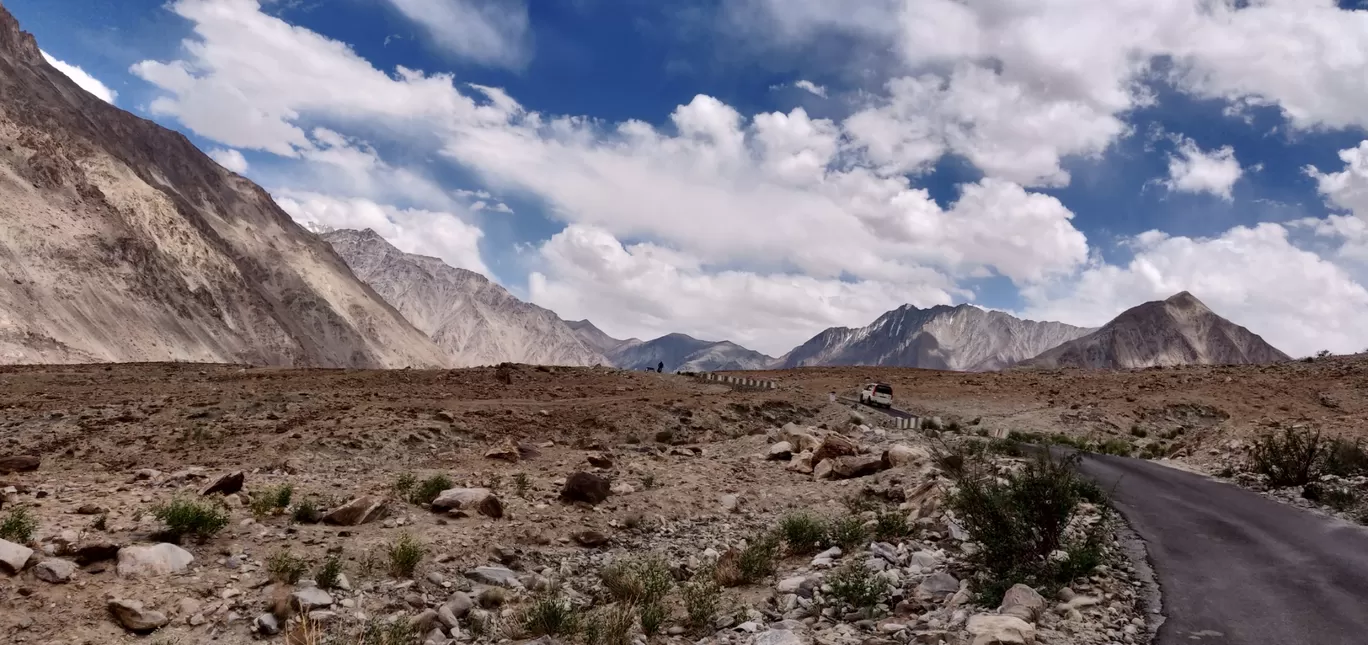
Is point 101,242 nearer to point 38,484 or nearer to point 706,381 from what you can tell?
point 706,381

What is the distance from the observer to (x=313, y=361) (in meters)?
125

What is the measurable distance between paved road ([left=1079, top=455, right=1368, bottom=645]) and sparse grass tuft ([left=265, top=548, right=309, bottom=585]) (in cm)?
961

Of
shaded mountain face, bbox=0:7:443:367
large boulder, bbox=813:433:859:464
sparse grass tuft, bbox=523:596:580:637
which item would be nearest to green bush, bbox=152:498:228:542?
sparse grass tuft, bbox=523:596:580:637

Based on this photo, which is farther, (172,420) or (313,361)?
(313,361)

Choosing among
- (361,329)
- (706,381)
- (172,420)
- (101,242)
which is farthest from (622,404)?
(361,329)

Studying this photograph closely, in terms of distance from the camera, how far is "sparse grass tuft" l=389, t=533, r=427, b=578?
9781mm

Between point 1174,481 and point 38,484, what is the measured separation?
73.6 ft

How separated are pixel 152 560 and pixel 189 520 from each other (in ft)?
2.89

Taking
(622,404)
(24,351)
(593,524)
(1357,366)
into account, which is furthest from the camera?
(24,351)

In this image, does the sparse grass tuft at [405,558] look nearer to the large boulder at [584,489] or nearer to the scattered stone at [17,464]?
the large boulder at [584,489]

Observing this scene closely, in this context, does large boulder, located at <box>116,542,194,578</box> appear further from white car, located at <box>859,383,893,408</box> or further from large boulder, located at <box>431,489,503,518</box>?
white car, located at <box>859,383,893,408</box>

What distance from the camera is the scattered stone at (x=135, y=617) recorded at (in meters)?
7.74

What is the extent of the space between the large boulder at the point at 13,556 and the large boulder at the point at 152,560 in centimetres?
86

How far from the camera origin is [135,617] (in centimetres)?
778
